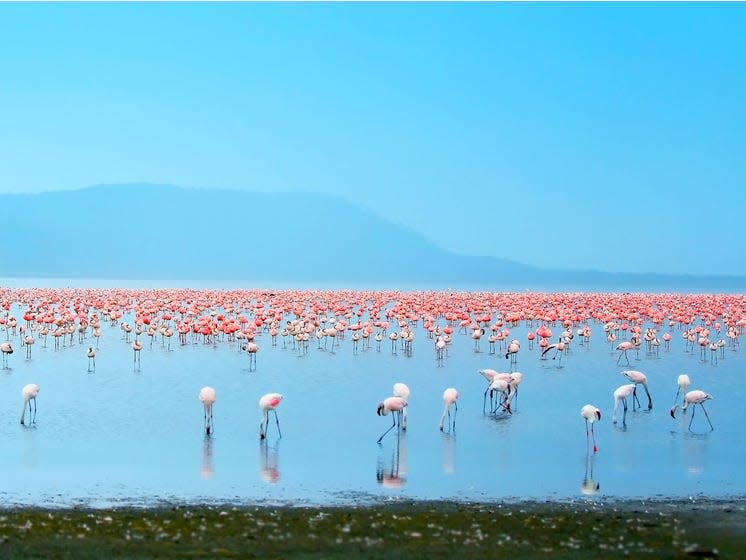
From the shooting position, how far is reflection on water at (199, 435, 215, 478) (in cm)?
1392

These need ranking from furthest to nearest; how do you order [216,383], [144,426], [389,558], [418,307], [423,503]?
1. [418,307]
2. [216,383]
3. [144,426]
4. [423,503]
5. [389,558]

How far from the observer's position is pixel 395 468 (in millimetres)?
14594

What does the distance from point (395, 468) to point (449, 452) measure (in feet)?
4.96

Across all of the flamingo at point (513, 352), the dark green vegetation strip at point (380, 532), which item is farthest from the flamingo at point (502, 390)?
the flamingo at point (513, 352)

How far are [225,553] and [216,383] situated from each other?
14.5 metres

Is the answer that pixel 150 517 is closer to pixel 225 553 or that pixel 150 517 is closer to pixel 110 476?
pixel 225 553

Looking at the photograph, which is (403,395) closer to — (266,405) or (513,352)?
(266,405)

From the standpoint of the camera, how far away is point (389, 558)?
9.27 m

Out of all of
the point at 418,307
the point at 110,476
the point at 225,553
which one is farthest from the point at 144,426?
the point at 418,307

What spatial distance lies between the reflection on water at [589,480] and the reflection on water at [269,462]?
13.1ft

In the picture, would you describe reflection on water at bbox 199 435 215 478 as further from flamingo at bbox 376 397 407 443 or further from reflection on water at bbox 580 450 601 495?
reflection on water at bbox 580 450 601 495

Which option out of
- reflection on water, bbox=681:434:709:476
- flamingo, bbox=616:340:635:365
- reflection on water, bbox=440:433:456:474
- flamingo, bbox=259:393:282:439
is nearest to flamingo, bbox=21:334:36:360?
flamingo, bbox=259:393:282:439

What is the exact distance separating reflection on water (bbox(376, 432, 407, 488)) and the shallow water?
0.13 feet

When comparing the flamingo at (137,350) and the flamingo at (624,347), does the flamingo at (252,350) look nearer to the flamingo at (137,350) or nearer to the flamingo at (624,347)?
the flamingo at (137,350)
